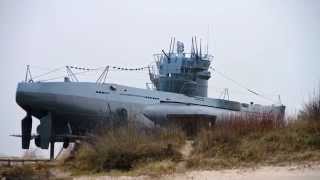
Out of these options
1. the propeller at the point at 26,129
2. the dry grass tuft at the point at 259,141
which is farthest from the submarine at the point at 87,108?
the dry grass tuft at the point at 259,141

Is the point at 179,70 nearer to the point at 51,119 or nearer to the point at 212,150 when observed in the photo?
the point at 51,119

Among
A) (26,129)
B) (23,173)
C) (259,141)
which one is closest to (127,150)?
(23,173)

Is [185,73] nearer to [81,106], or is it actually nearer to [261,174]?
[81,106]

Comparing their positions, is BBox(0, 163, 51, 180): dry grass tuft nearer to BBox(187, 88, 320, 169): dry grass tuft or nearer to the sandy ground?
the sandy ground

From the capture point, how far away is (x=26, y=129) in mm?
24906

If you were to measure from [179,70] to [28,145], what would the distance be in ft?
38.2

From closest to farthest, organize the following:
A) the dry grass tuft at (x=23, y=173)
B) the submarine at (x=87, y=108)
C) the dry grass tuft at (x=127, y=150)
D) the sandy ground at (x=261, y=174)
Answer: the sandy ground at (x=261, y=174)
the dry grass tuft at (x=127, y=150)
the dry grass tuft at (x=23, y=173)
the submarine at (x=87, y=108)

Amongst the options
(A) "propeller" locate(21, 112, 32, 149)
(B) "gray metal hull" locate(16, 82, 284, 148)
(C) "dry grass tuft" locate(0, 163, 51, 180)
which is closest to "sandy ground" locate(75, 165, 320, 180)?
(C) "dry grass tuft" locate(0, 163, 51, 180)

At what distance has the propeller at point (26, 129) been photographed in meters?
24.8

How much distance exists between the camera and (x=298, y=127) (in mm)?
15328

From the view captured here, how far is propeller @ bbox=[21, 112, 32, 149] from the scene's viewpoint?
24781 millimetres

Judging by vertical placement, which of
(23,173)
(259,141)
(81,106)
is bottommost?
(23,173)

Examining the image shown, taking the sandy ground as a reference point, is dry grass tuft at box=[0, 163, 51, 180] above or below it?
below

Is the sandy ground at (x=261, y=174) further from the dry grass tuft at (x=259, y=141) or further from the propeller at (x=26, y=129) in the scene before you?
the propeller at (x=26, y=129)
